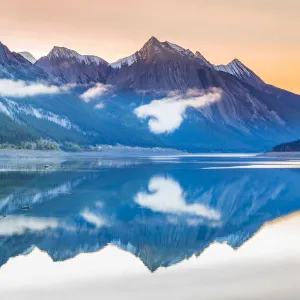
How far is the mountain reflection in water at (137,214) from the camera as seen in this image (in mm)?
32969

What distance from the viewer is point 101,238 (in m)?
35.8

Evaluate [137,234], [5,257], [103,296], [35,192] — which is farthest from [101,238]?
[35,192]

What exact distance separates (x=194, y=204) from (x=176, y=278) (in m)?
30.2

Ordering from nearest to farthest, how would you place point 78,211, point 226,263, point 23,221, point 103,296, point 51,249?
point 103,296 → point 226,263 → point 51,249 → point 23,221 → point 78,211

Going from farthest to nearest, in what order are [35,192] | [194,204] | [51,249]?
[35,192], [194,204], [51,249]

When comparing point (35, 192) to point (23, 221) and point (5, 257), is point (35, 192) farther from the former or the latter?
point (5, 257)

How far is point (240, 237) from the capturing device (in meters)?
36.9

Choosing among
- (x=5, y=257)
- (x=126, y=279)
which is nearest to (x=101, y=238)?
(x=5, y=257)

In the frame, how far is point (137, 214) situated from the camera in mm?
47594

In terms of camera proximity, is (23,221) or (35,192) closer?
(23,221)

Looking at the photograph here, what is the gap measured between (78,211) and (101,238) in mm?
12568

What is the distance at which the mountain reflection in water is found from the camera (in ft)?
108

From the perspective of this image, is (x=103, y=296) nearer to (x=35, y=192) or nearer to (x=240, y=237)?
(x=240, y=237)

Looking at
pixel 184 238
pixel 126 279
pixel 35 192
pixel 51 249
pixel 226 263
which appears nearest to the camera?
pixel 126 279
